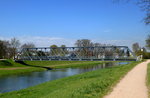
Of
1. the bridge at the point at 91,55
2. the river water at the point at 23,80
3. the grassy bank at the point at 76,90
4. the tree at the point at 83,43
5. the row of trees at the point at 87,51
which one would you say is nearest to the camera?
the grassy bank at the point at 76,90

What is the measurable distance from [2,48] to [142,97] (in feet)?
218

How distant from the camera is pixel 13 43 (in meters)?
81.9

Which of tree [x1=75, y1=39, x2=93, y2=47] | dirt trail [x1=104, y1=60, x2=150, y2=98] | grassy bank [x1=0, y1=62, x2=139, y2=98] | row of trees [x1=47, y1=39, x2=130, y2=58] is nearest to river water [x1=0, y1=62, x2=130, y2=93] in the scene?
grassy bank [x1=0, y1=62, x2=139, y2=98]

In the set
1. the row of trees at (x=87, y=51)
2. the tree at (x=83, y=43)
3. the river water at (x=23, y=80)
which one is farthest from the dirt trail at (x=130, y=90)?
the tree at (x=83, y=43)

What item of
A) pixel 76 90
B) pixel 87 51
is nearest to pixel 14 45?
pixel 87 51

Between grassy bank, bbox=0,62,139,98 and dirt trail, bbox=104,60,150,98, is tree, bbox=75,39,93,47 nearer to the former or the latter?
grassy bank, bbox=0,62,139,98

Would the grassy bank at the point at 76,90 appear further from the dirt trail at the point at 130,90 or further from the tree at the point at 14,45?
the tree at the point at 14,45

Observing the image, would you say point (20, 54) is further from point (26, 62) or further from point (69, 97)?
point (69, 97)

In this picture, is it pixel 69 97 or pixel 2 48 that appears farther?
pixel 2 48

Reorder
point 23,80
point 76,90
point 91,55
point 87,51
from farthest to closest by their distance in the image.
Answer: point 87,51, point 91,55, point 23,80, point 76,90

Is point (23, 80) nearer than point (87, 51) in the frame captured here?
Yes

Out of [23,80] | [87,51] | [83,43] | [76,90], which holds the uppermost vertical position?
[83,43]

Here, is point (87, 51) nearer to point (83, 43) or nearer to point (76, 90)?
point (83, 43)

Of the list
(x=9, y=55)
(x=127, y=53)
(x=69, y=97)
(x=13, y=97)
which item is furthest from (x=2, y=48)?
(x=69, y=97)
